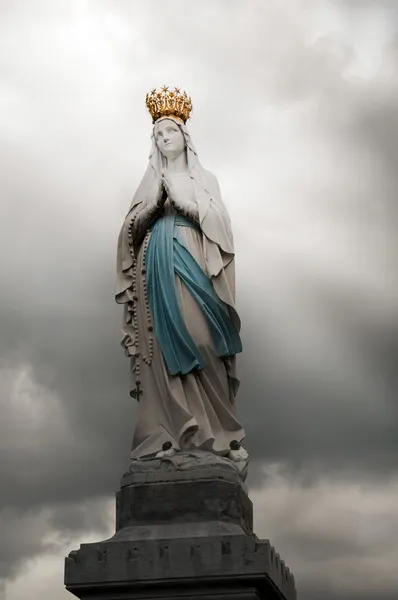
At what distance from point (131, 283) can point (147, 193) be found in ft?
4.18

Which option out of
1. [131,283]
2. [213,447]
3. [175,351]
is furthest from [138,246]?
[213,447]

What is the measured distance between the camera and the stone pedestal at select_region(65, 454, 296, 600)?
14281 mm

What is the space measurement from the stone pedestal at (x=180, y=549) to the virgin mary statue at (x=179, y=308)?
0.54 m

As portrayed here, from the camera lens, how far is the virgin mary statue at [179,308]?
15.6m

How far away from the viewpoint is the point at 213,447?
50.5ft

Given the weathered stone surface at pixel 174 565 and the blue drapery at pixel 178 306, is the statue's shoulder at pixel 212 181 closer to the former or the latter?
the blue drapery at pixel 178 306

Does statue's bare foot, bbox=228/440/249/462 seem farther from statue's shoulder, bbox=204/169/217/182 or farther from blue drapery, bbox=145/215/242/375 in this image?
statue's shoulder, bbox=204/169/217/182

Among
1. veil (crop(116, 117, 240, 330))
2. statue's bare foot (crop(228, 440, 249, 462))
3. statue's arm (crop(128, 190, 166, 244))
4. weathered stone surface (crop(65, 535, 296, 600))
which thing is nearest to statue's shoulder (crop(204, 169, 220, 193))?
veil (crop(116, 117, 240, 330))

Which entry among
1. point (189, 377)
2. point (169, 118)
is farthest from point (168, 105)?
point (189, 377)

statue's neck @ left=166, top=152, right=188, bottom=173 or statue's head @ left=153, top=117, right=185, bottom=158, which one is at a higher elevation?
statue's head @ left=153, top=117, right=185, bottom=158

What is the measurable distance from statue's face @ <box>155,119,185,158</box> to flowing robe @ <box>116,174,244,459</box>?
0.73m

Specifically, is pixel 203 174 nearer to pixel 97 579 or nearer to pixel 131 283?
pixel 131 283

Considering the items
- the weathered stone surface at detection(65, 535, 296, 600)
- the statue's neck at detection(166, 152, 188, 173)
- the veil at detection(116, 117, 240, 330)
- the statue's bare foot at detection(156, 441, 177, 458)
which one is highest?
the statue's neck at detection(166, 152, 188, 173)

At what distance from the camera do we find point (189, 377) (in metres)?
15.6
